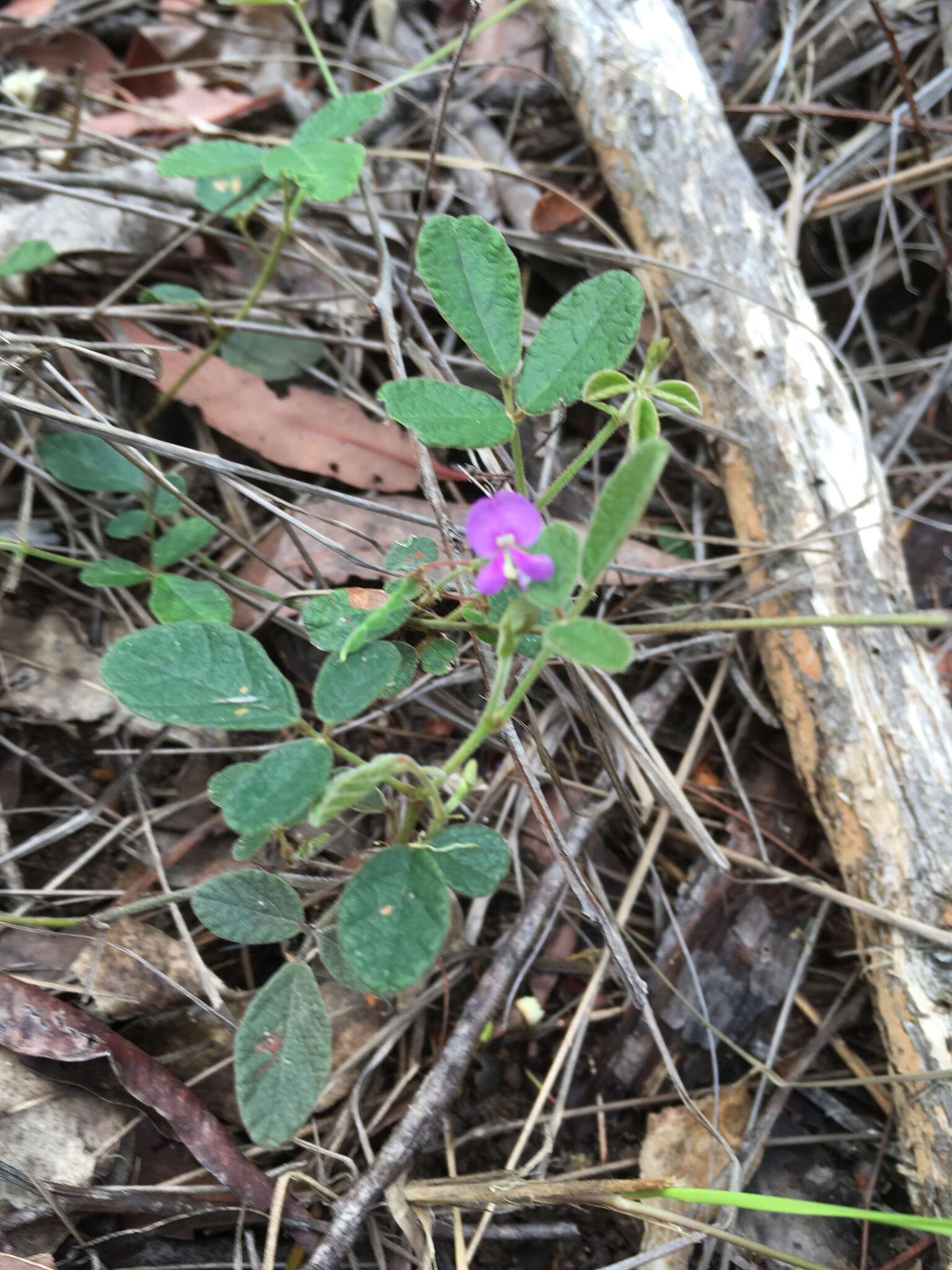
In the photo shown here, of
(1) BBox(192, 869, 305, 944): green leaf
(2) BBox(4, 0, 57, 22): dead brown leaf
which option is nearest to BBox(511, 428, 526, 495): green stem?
(1) BBox(192, 869, 305, 944): green leaf

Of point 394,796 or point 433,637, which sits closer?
point 433,637

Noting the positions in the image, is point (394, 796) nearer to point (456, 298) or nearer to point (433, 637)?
point (433, 637)

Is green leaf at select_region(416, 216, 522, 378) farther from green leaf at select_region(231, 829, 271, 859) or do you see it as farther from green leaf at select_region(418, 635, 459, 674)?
green leaf at select_region(231, 829, 271, 859)

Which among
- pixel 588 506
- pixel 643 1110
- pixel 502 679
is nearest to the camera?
pixel 502 679

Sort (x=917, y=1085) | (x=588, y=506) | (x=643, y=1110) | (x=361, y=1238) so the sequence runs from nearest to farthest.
A: 1. (x=361, y=1238)
2. (x=917, y=1085)
3. (x=643, y=1110)
4. (x=588, y=506)

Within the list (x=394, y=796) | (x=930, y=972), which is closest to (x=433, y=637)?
(x=394, y=796)

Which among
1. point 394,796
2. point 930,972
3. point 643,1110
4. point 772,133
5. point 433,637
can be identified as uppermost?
point 772,133
